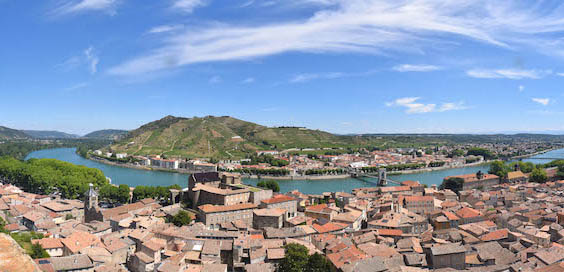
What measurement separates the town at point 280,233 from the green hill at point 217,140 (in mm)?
54266

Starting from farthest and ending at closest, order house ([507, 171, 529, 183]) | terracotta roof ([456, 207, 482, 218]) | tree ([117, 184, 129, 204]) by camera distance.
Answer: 1. house ([507, 171, 529, 183])
2. tree ([117, 184, 129, 204])
3. terracotta roof ([456, 207, 482, 218])

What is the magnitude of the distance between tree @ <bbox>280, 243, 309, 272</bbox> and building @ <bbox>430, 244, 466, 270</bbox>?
485cm

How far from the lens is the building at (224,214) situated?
18.9 meters

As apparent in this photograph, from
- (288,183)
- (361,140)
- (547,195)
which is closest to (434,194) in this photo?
(547,195)

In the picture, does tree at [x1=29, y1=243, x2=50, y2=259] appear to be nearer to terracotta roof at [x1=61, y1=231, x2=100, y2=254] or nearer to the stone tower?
terracotta roof at [x1=61, y1=231, x2=100, y2=254]

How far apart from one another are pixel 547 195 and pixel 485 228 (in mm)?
12327

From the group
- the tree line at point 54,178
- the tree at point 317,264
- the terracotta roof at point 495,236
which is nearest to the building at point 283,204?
the tree at point 317,264

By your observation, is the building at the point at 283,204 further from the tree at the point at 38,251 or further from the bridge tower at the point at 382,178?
the bridge tower at the point at 382,178

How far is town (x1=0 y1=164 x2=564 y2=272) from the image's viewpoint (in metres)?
13.2

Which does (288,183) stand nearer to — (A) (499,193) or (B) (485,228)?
(A) (499,193)

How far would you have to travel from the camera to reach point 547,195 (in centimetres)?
2631

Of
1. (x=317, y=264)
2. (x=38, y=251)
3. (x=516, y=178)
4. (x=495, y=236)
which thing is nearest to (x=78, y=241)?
(x=38, y=251)

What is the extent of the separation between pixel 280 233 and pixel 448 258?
6.84 metres

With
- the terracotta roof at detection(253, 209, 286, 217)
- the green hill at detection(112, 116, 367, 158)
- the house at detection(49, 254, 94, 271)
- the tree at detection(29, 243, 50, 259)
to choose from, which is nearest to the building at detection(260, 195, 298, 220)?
the terracotta roof at detection(253, 209, 286, 217)
